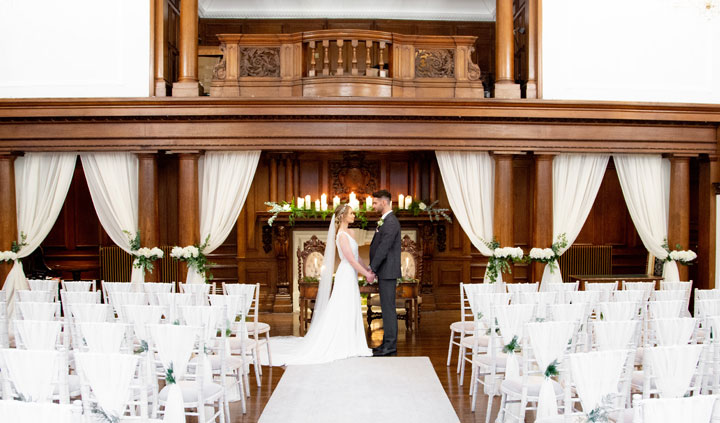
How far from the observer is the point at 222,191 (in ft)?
32.8

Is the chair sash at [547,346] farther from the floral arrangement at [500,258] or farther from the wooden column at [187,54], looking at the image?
the wooden column at [187,54]

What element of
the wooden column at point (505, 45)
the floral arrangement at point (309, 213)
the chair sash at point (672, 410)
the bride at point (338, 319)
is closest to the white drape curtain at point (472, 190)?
the wooden column at point (505, 45)

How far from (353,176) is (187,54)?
4.25 m

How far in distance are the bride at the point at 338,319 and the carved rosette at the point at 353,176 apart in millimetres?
4176


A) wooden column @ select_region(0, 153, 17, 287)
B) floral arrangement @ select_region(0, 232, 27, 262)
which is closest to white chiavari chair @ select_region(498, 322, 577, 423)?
floral arrangement @ select_region(0, 232, 27, 262)

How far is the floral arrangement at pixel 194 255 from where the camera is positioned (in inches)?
383

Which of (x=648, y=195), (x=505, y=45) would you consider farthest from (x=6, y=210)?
(x=648, y=195)

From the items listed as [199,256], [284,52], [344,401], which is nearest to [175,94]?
[284,52]

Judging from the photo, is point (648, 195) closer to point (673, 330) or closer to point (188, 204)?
point (673, 330)

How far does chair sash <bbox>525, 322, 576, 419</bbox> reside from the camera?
14.9ft

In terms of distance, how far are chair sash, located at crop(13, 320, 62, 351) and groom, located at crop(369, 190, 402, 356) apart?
416 cm

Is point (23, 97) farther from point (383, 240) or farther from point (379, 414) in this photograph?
point (379, 414)

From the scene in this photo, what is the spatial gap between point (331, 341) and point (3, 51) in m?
7.39

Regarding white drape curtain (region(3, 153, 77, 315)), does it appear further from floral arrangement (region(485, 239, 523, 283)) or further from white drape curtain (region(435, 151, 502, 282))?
floral arrangement (region(485, 239, 523, 283))
